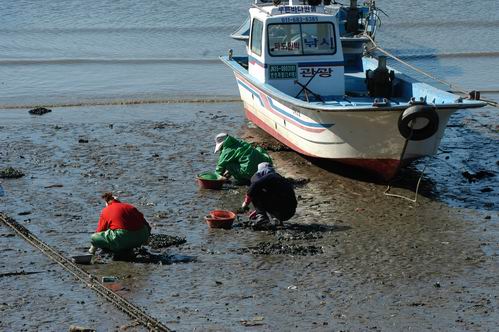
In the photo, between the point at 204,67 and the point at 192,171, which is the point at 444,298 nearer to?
the point at 192,171

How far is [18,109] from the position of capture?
21625 mm

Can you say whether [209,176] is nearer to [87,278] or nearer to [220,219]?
[220,219]

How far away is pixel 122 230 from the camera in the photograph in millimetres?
11320

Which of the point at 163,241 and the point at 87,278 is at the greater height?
the point at 87,278

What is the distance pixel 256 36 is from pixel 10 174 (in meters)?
5.18

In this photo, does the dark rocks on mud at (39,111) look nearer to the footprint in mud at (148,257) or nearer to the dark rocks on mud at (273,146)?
the dark rocks on mud at (273,146)

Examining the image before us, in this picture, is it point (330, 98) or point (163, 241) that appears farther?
point (330, 98)

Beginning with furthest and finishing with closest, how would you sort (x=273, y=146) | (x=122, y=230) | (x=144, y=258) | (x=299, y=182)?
(x=273, y=146)
(x=299, y=182)
(x=144, y=258)
(x=122, y=230)

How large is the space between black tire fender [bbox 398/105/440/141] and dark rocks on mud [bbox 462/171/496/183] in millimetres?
1504

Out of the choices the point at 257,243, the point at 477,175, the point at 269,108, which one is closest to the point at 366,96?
the point at 269,108

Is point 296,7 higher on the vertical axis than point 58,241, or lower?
higher

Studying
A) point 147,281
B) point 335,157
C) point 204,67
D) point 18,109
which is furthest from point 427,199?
point 204,67

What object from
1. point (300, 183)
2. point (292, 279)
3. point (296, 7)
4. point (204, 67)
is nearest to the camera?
point (292, 279)

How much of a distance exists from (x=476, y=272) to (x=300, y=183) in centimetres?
469
